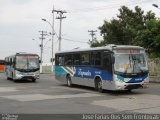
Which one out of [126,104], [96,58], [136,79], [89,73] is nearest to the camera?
[126,104]

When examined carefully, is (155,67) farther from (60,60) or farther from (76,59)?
(76,59)

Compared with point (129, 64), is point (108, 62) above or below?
above

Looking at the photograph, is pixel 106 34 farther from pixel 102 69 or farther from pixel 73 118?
pixel 73 118

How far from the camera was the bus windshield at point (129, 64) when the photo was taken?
21078mm

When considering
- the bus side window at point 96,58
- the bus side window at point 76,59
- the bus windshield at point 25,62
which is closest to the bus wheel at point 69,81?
the bus side window at point 76,59

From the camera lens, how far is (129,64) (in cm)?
2122

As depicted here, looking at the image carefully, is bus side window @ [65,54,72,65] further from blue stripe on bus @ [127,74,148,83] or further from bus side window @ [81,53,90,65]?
blue stripe on bus @ [127,74,148,83]

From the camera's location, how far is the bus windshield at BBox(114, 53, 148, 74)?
21.1 meters

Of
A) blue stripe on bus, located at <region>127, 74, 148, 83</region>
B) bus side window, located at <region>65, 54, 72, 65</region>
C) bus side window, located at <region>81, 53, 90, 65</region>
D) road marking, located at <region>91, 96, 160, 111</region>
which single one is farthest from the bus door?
bus side window, located at <region>65, 54, 72, 65</region>

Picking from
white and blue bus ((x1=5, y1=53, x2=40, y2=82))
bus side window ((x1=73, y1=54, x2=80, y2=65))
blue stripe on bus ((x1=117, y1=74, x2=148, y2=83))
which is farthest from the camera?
white and blue bus ((x1=5, y1=53, x2=40, y2=82))

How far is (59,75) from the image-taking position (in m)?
29.7

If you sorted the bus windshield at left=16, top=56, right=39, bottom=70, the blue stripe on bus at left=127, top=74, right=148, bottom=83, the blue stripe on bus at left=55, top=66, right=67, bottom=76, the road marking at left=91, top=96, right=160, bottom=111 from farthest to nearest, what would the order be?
the bus windshield at left=16, top=56, right=39, bottom=70, the blue stripe on bus at left=55, top=66, right=67, bottom=76, the blue stripe on bus at left=127, top=74, right=148, bottom=83, the road marking at left=91, top=96, right=160, bottom=111

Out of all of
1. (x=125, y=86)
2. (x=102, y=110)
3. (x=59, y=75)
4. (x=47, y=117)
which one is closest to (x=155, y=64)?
(x=59, y=75)

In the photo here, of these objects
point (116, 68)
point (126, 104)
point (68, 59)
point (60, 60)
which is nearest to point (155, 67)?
point (60, 60)
